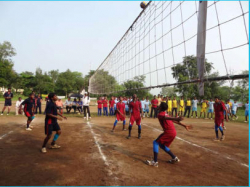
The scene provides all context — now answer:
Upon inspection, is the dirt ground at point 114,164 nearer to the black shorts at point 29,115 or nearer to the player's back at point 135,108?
the player's back at point 135,108

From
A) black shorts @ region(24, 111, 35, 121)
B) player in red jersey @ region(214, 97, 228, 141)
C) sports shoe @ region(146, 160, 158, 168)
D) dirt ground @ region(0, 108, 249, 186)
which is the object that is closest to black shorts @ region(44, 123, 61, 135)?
dirt ground @ region(0, 108, 249, 186)

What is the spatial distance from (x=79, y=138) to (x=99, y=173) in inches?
111

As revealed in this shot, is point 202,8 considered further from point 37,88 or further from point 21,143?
point 37,88

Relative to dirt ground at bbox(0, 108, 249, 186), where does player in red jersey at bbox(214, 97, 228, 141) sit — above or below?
above

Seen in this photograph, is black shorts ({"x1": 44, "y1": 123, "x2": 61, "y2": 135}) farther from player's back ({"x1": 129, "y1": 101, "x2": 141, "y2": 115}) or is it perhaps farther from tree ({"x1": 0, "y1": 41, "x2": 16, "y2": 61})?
tree ({"x1": 0, "y1": 41, "x2": 16, "y2": 61})

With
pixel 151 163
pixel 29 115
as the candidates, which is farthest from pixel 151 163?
pixel 29 115

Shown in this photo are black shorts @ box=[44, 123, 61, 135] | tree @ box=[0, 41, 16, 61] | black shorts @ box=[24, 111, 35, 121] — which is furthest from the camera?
tree @ box=[0, 41, 16, 61]

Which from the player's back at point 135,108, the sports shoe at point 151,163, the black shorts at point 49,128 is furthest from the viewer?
the player's back at point 135,108

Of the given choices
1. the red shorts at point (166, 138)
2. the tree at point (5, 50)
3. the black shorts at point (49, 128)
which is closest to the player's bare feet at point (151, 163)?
the red shorts at point (166, 138)

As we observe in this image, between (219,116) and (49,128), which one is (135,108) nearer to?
(219,116)

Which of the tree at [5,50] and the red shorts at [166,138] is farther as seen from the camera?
the tree at [5,50]

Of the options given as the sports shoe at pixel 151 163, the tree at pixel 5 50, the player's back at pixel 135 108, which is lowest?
the sports shoe at pixel 151 163

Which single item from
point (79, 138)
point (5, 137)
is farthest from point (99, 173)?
point (5, 137)

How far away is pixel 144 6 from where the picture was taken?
26.5 feet
